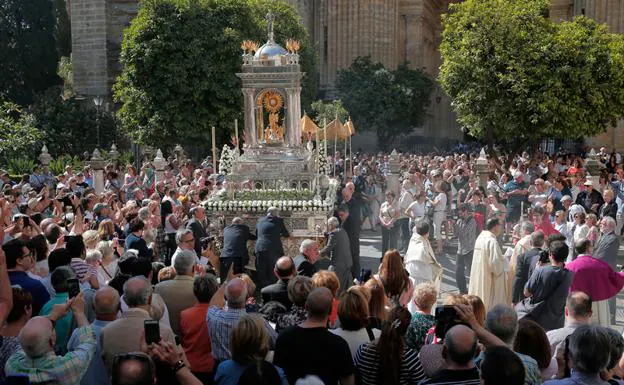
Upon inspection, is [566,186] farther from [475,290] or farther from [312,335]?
[312,335]

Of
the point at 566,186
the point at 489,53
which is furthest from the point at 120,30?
the point at 566,186

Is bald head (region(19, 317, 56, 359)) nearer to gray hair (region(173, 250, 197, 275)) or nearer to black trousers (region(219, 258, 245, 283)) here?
gray hair (region(173, 250, 197, 275))

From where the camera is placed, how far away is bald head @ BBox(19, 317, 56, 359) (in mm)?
4516

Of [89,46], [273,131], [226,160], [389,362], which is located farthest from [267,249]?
[89,46]

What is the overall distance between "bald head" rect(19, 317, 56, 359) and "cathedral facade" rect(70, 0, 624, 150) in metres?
34.5

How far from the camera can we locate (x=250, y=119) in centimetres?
1761

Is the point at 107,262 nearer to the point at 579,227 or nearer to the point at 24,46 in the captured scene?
the point at 579,227

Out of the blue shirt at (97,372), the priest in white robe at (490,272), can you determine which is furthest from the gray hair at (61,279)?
the priest in white robe at (490,272)

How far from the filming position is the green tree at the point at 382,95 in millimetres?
38703

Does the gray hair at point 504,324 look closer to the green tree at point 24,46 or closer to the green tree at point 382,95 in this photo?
the green tree at point 382,95

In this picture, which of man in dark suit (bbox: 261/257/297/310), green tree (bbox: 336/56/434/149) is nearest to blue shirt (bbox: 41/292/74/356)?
man in dark suit (bbox: 261/257/297/310)

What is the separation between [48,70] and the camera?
150 feet

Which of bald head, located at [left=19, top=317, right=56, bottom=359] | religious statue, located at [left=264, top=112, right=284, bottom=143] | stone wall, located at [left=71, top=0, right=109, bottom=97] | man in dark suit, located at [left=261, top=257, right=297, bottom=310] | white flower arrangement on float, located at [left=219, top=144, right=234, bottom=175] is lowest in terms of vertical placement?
man in dark suit, located at [left=261, top=257, right=297, bottom=310]

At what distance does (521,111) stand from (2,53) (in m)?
31.2
